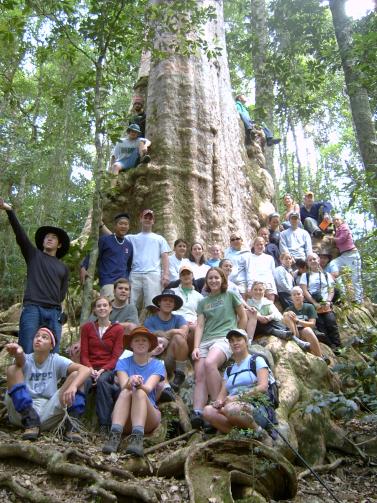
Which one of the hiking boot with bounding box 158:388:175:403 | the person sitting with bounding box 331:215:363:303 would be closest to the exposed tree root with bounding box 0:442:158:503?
the hiking boot with bounding box 158:388:175:403

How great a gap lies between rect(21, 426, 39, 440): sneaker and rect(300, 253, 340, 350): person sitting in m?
4.98

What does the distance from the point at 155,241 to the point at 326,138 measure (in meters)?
17.7

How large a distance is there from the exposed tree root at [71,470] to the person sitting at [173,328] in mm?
2057

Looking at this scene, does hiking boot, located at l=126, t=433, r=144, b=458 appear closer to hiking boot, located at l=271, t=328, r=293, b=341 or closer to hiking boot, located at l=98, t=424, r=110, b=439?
hiking boot, located at l=98, t=424, r=110, b=439

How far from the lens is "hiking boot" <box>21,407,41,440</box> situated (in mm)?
4594

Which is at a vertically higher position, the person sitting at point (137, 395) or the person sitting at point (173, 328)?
the person sitting at point (173, 328)

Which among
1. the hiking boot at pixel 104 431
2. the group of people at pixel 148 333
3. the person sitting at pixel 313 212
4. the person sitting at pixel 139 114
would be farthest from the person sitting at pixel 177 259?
the person sitting at pixel 313 212

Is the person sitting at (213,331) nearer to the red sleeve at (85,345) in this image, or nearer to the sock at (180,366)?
the sock at (180,366)

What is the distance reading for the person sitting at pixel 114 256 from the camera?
6.99 meters

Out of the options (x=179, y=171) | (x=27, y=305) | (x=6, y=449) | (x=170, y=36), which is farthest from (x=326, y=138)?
(x=6, y=449)

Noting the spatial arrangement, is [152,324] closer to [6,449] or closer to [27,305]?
[27,305]

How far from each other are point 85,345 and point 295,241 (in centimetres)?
572

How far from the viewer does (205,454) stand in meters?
4.37

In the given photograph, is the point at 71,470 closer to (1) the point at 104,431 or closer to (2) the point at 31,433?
(2) the point at 31,433
